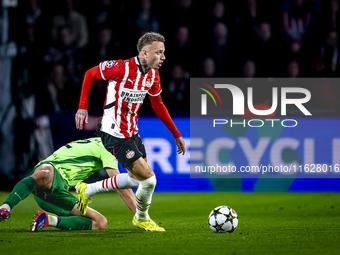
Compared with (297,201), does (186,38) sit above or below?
above

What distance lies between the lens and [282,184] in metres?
8.85

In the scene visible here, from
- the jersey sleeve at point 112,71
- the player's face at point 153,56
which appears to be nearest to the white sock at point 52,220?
the jersey sleeve at point 112,71

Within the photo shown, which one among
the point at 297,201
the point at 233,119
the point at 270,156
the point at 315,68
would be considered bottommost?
the point at 297,201

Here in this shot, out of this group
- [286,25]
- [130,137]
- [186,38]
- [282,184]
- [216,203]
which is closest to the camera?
[130,137]

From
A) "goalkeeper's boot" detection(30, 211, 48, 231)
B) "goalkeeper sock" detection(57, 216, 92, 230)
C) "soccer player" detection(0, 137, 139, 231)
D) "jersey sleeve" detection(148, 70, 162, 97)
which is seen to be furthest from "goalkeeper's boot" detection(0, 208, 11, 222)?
"jersey sleeve" detection(148, 70, 162, 97)

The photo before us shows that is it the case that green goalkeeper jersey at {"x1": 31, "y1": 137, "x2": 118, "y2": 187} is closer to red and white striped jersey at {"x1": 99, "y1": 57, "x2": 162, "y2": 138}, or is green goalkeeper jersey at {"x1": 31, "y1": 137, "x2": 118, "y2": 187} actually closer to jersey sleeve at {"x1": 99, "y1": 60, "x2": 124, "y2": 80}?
red and white striped jersey at {"x1": 99, "y1": 57, "x2": 162, "y2": 138}

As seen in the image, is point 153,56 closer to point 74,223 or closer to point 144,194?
point 144,194

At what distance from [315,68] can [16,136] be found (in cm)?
601

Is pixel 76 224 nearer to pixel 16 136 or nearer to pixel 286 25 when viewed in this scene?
pixel 16 136

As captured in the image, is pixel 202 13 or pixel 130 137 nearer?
pixel 130 137

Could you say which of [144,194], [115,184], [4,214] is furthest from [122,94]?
[4,214]

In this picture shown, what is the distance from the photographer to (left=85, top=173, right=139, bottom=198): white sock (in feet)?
15.6

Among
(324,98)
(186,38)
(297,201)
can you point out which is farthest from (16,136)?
(324,98)

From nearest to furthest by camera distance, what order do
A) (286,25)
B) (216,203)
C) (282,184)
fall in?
(216,203) < (282,184) < (286,25)
